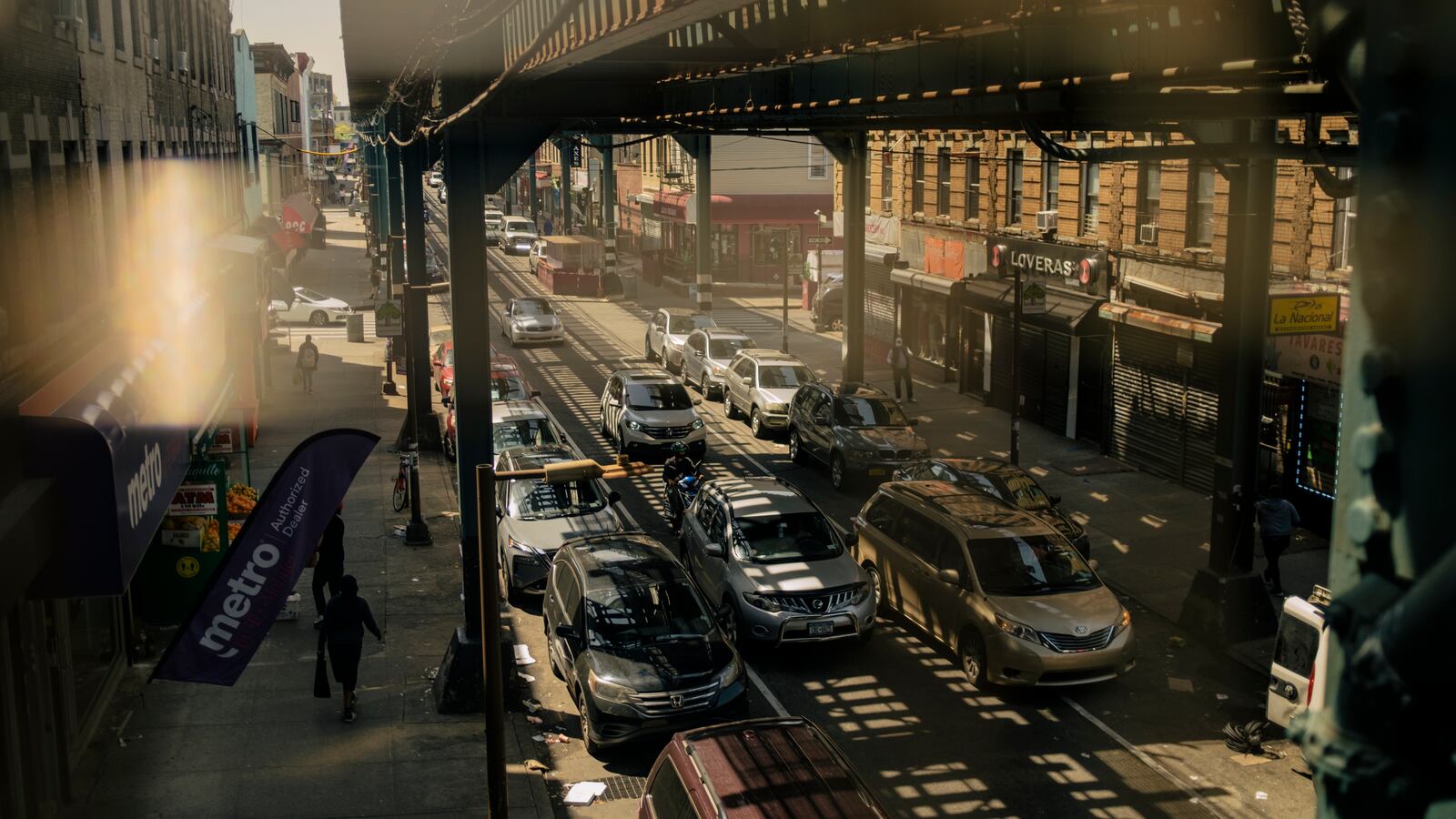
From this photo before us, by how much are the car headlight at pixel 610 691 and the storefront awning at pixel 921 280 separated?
22543 millimetres

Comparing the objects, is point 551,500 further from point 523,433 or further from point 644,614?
A: point 644,614

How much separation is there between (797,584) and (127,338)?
852 cm

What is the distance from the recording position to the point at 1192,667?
16891 mm

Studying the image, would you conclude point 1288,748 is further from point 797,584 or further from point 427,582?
point 427,582

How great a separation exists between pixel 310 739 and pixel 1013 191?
23.2 m

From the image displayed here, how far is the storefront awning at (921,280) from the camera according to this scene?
117 feet

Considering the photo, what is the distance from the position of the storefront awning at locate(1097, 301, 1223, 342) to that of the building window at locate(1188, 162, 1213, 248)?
149 centimetres

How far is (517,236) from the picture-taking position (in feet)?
275

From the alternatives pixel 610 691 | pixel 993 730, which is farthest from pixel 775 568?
pixel 610 691

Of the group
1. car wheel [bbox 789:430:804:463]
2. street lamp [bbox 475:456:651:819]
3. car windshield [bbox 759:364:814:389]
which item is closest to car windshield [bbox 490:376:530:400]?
car windshield [bbox 759:364:814:389]

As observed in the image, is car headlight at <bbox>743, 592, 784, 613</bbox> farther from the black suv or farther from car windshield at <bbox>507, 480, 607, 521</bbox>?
the black suv

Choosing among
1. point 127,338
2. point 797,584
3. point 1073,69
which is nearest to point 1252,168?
point 1073,69

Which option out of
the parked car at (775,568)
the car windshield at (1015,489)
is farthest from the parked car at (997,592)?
the car windshield at (1015,489)

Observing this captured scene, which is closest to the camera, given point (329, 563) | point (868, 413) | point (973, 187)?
point (329, 563)
